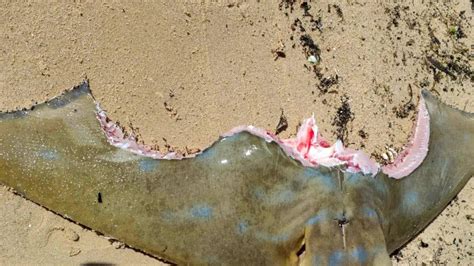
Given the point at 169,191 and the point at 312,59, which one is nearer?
the point at 169,191

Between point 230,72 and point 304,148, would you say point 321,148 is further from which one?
point 230,72

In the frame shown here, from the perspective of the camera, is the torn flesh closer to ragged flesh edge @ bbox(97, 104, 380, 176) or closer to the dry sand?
ragged flesh edge @ bbox(97, 104, 380, 176)

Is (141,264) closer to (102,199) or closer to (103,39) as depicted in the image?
(102,199)

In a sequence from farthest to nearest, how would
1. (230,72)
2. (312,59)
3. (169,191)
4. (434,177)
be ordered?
1. (312,59)
2. (230,72)
3. (434,177)
4. (169,191)

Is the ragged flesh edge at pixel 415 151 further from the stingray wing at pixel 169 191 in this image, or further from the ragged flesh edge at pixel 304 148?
the stingray wing at pixel 169 191

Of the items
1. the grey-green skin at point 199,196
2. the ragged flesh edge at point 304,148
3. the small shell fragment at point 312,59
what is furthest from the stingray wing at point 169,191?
the small shell fragment at point 312,59

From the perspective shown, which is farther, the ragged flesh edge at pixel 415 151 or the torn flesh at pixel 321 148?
the ragged flesh edge at pixel 415 151

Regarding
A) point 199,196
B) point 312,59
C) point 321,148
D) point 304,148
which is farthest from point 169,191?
point 312,59

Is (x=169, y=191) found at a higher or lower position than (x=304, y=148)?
higher
